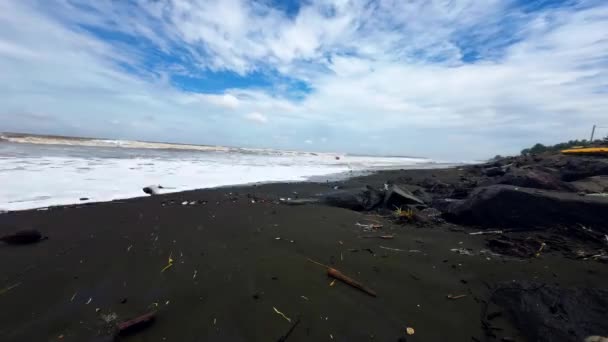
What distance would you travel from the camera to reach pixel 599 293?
2205 mm

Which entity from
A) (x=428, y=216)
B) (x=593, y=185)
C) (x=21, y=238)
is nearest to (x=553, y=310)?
(x=428, y=216)

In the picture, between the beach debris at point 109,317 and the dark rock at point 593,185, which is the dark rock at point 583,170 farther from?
the beach debris at point 109,317

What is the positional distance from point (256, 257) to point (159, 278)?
3.46 ft

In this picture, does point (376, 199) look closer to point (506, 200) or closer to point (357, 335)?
point (506, 200)

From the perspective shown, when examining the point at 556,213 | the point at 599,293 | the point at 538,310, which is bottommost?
the point at 538,310

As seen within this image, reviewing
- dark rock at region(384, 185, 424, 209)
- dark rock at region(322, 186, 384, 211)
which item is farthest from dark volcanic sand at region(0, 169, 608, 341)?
dark rock at region(322, 186, 384, 211)

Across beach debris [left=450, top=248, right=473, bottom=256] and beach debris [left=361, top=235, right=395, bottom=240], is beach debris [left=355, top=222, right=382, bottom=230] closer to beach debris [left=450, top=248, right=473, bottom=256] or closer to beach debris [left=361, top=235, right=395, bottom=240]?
beach debris [left=361, top=235, right=395, bottom=240]

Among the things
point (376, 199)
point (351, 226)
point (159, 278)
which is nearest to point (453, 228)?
point (351, 226)

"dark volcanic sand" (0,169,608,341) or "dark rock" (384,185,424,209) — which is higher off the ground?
"dark rock" (384,185,424,209)

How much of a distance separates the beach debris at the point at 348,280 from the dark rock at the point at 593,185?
6185 mm

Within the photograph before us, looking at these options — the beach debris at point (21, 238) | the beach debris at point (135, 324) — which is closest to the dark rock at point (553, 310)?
the beach debris at point (135, 324)

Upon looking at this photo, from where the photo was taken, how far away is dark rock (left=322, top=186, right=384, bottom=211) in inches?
258

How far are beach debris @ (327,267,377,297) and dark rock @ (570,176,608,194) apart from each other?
6185mm

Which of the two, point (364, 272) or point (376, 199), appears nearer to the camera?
point (364, 272)
